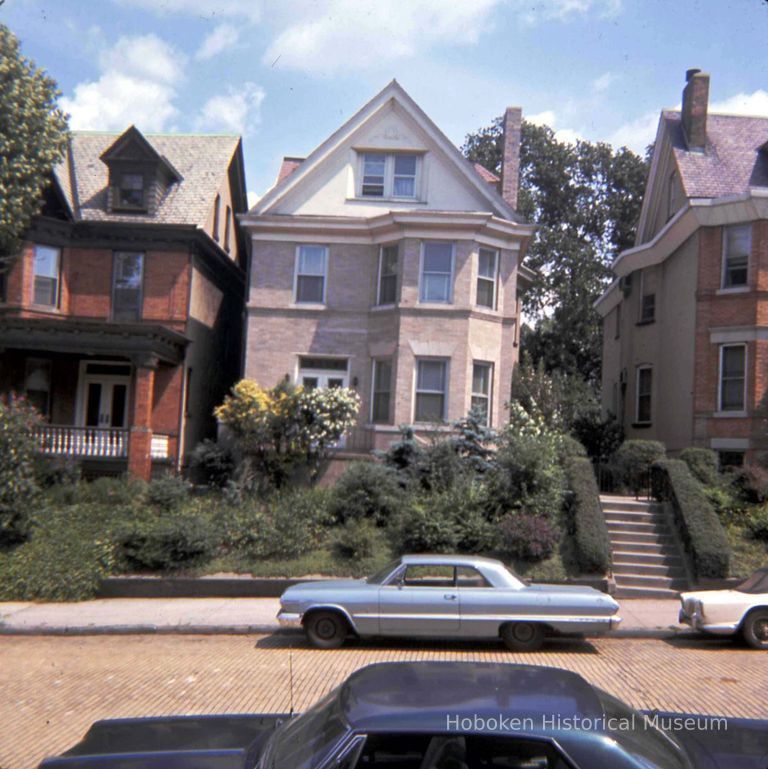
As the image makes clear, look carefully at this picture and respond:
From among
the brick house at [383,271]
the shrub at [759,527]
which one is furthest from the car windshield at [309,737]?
the brick house at [383,271]

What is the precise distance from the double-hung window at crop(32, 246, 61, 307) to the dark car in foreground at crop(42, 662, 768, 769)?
67.9 feet

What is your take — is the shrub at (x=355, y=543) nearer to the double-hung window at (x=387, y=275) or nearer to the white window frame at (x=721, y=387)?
the double-hung window at (x=387, y=275)

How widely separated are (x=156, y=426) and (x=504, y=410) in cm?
961

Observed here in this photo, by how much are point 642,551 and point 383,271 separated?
10725 mm

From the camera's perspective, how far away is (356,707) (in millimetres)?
4051

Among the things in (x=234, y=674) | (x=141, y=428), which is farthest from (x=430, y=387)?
(x=234, y=674)

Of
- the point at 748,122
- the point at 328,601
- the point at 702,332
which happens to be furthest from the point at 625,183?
the point at 328,601

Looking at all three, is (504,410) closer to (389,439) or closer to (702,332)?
(389,439)

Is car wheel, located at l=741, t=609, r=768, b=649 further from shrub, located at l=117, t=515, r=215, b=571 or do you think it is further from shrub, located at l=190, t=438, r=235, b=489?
shrub, located at l=190, t=438, r=235, b=489

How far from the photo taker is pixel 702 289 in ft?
72.5

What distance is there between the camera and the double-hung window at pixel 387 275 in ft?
76.8

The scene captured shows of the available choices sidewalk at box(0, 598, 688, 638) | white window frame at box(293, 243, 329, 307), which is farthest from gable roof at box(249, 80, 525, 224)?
sidewalk at box(0, 598, 688, 638)

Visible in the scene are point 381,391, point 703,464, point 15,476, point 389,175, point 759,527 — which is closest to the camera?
point 759,527

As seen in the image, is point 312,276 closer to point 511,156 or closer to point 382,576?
point 511,156
